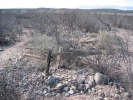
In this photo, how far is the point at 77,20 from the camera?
44.4 feet

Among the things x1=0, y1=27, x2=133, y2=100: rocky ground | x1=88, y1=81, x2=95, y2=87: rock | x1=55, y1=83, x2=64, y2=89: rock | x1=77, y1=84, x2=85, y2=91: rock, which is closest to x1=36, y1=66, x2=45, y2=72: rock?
x1=0, y1=27, x2=133, y2=100: rocky ground

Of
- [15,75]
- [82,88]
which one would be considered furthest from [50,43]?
[82,88]

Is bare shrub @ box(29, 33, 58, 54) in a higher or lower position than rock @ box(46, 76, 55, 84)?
higher

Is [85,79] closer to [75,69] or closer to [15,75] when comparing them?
[75,69]

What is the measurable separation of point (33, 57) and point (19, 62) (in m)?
0.60

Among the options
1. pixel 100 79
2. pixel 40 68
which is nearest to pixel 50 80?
pixel 40 68

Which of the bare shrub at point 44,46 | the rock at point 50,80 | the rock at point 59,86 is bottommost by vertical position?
the rock at point 59,86

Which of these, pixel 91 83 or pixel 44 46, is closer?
pixel 91 83

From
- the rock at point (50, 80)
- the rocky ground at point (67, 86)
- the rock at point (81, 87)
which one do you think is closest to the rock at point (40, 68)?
the rocky ground at point (67, 86)

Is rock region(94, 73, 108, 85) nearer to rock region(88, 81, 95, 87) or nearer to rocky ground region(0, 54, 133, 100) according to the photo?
rocky ground region(0, 54, 133, 100)

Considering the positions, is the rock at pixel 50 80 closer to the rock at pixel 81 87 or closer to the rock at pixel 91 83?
the rock at pixel 81 87

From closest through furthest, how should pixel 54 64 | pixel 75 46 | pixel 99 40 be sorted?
pixel 54 64, pixel 75 46, pixel 99 40

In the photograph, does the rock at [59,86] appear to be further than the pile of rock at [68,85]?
Yes

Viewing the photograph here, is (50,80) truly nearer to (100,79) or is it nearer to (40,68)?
(40,68)
